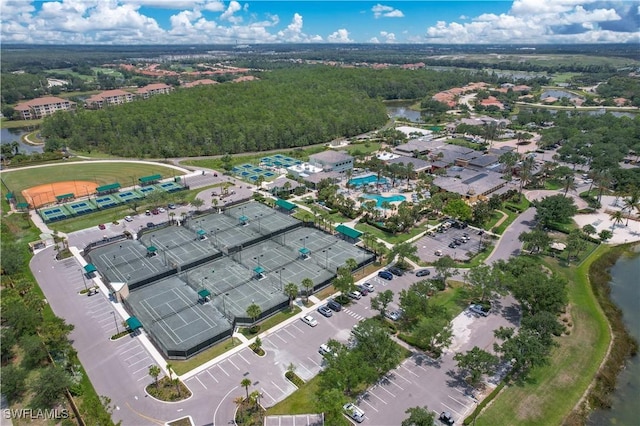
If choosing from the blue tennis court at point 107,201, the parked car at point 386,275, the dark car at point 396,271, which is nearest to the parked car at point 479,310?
the dark car at point 396,271

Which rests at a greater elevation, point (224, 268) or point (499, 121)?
point (499, 121)

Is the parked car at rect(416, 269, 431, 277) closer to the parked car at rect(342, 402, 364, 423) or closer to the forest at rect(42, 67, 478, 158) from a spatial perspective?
the parked car at rect(342, 402, 364, 423)

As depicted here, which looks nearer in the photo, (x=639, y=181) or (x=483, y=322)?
(x=483, y=322)

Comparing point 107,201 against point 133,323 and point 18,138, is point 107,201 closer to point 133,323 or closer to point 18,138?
point 133,323

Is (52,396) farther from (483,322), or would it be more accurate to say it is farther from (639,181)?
(639,181)

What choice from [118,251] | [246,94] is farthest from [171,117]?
[118,251]

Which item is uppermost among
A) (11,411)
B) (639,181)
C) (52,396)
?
(639,181)

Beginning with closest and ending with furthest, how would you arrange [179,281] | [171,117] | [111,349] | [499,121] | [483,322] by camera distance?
1. [111,349]
2. [483,322]
3. [179,281]
4. [171,117]
5. [499,121]
